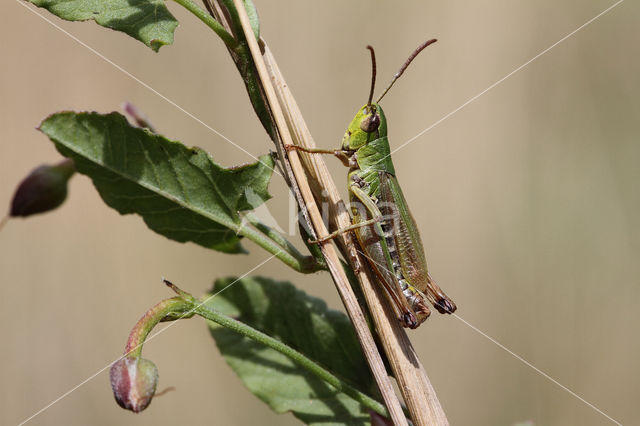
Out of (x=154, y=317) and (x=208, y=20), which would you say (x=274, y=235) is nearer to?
(x=154, y=317)

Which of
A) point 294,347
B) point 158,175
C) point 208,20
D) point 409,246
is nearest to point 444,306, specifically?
point 409,246

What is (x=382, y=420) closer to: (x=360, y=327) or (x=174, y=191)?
(x=360, y=327)

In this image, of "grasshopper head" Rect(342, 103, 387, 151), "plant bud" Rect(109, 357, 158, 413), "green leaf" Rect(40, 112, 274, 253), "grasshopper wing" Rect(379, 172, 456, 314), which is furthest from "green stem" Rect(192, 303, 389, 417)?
"grasshopper head" Rect(342, 103, 387, 151)

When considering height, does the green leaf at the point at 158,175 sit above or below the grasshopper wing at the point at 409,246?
above

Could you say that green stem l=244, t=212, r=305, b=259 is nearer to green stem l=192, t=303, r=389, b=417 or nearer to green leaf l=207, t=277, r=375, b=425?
green stem l=192, t=303, r=389, b=417

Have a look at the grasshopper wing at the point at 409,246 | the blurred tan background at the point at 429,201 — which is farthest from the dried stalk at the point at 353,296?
the blurred tan background at the point at 429,201

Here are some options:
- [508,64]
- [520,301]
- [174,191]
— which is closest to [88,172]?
[174,191]

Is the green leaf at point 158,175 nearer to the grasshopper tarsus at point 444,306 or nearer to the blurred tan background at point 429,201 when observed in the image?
the grasshopper tarsus at point 444,306
